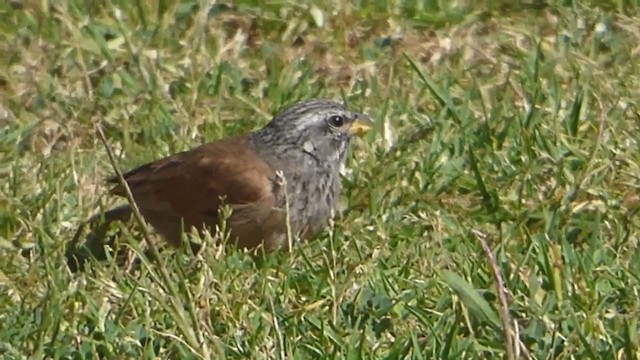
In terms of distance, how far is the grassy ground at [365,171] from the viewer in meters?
4.73

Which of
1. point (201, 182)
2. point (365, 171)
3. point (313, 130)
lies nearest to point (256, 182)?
point (201, 182)

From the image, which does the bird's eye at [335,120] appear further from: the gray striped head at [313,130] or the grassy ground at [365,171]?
the grassy ground at [365,171]

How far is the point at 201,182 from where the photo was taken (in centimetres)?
594

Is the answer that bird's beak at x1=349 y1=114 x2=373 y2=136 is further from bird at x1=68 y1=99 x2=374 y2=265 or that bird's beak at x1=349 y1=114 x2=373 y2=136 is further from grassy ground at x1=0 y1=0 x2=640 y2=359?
grassy ground at x1=0 y1=0 x2=640 y2=359

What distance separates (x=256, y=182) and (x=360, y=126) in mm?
590

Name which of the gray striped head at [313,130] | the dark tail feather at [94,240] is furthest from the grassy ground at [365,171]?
the gray striped head at [313,130]

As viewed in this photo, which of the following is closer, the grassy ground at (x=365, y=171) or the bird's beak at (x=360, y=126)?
the grassy ground at (x=365, y=171)

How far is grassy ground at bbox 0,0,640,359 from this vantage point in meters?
4.73

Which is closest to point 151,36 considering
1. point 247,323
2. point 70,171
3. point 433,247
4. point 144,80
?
point 144,80

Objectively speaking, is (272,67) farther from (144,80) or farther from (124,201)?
(124,201)

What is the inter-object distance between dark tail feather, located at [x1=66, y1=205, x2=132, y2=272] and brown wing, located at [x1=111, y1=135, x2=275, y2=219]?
0.09 m

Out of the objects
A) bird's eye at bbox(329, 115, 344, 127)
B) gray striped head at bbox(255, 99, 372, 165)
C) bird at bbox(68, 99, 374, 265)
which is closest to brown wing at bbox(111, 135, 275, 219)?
bird at bbox(68, 99, 374, 265)

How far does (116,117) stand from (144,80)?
0.27 metres

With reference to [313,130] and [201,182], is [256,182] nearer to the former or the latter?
[201,182]
